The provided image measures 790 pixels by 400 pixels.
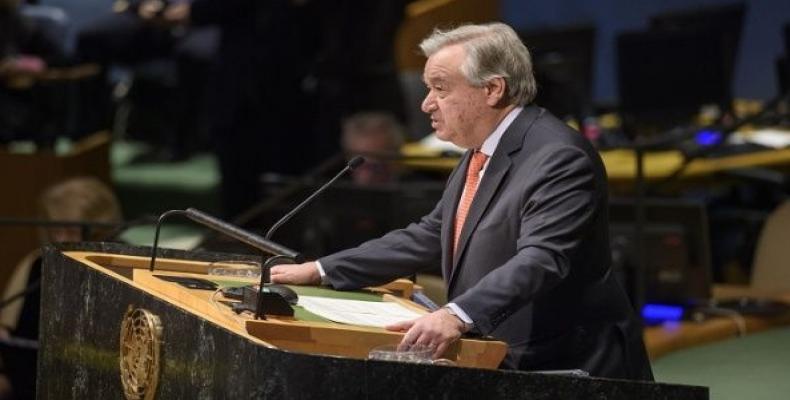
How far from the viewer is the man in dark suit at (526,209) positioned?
135 inches

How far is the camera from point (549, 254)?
131 inches

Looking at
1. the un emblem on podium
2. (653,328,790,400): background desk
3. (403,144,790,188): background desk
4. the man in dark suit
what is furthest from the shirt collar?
(403,144,790,188): background desk

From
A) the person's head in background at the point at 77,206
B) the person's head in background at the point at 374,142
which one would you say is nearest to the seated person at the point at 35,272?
the person's head in background at the point at 77,206

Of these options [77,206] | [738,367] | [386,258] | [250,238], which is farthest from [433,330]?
[77,206]

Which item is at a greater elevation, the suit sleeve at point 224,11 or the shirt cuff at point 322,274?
the suit sleeve at point 224,11

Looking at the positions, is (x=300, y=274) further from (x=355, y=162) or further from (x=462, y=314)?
(x=462, y=314)

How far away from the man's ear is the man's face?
10 millimetres

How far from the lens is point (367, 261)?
148 inches

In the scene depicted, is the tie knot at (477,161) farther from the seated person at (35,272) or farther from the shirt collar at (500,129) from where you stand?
the seated person at (35,272)

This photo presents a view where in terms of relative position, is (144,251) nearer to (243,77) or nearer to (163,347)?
(163,347)

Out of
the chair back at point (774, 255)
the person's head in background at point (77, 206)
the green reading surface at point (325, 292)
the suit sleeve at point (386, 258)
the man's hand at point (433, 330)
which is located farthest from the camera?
the chair back at point (774, 255)

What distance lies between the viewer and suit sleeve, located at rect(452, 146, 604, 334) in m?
3.27

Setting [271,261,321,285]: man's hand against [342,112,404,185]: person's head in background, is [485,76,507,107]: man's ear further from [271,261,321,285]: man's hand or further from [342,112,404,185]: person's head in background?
[342,112,404,185]: person's head in background

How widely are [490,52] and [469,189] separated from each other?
0.32 meters
